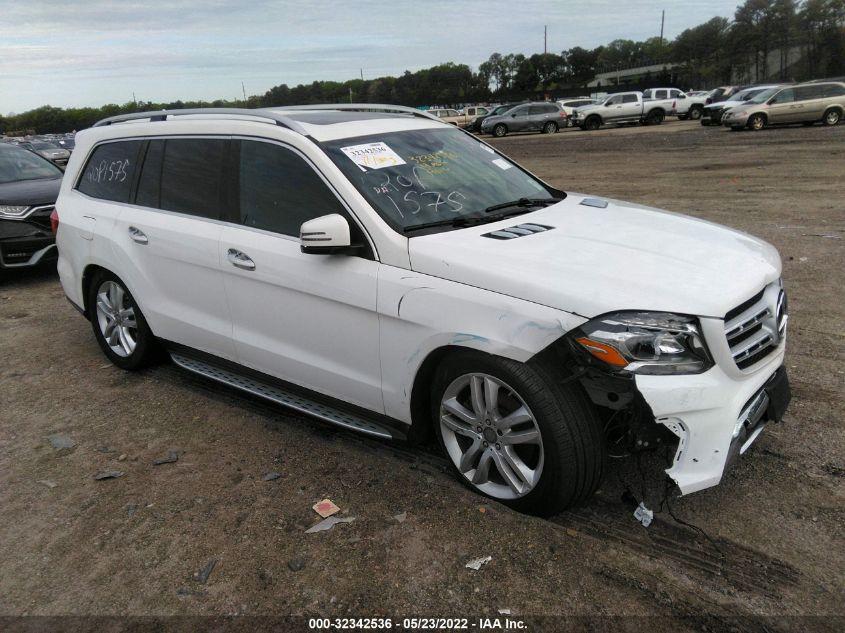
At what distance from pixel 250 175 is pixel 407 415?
170 centimetres

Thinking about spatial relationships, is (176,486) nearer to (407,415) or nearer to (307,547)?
(307,547)

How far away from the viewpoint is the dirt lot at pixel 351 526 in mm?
2609

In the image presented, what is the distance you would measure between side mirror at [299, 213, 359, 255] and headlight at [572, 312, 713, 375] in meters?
1.23

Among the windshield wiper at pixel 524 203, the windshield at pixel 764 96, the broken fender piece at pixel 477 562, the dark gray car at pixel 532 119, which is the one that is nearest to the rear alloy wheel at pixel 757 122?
the windshield at pixel 764 96

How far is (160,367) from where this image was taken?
5.18 meters

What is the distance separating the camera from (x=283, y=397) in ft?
12.7

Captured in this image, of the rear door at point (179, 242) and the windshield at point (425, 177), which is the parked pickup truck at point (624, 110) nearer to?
the windshield at point (425, 177)

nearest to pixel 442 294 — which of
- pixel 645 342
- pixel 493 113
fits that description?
pixel 645 342

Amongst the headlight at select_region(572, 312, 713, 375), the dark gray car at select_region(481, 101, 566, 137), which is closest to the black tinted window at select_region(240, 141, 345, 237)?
A: the headlight at select_region(572, 312, 713, 375)

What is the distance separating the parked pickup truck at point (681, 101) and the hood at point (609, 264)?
34.8m

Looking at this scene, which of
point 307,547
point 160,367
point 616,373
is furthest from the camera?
point 160,367

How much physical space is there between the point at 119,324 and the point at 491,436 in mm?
3259

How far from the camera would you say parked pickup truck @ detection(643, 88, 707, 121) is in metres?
34.9

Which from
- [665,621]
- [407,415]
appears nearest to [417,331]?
[407,415]
